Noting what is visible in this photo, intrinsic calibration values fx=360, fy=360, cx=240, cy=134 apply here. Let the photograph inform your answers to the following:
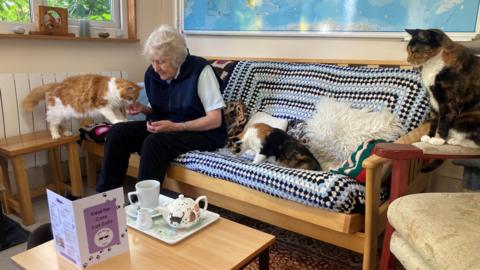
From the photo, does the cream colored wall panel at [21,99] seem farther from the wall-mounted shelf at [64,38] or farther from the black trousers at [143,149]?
the black trousers at [143,149]

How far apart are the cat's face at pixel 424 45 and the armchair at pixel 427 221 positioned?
0.36 meters

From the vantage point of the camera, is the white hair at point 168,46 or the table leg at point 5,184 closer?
the white hair at point 168,46

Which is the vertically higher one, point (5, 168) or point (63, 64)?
point (63, 64)

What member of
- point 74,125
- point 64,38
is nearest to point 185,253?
point 74,125

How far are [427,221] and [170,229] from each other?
753mm

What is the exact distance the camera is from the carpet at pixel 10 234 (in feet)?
5.80

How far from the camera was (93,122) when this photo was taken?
8.31 feet

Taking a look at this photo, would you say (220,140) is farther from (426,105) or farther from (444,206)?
(444,206)

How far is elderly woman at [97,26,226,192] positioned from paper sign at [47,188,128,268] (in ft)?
2.51

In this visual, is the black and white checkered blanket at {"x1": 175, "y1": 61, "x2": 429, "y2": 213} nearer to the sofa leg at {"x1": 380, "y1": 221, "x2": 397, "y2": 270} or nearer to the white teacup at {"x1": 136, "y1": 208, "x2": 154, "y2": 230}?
the sofa leg at {"x1": 380, "y1": 221, "x2": 397, "y2": 270}

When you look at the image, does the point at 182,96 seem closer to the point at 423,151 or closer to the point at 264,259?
the point at 264,259

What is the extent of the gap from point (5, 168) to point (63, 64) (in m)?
0.78

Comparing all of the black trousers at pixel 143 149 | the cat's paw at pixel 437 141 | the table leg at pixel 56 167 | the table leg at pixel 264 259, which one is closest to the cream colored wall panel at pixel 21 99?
the table leg at pixel 56 167

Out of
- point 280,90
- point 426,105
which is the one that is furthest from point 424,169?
point 280,90
